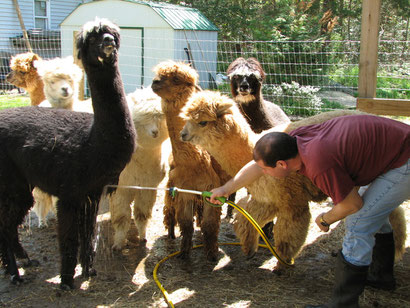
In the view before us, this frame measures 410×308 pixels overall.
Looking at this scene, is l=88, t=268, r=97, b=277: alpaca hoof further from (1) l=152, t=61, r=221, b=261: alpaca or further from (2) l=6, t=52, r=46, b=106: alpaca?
(2) l=6, t=52, r=46, b=106: alpaca

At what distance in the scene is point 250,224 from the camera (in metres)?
4.09

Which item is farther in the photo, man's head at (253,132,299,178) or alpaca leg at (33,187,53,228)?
alpaca leg at (33,187,53,228)

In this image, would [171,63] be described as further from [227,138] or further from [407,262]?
[407,262]

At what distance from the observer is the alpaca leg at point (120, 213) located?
179 inches

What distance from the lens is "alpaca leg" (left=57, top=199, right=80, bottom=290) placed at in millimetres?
3586

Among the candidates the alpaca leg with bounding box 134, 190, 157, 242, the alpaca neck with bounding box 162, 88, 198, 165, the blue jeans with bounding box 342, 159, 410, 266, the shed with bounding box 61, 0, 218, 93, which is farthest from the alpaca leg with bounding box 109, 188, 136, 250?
the shed with bounding box 61, 0, 218, 93

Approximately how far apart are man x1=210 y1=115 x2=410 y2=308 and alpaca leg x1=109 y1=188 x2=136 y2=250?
2.06 meters

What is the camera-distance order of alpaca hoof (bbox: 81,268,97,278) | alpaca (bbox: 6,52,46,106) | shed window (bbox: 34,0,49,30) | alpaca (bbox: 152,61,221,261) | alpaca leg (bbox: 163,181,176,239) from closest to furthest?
alpaca hoof (bbox: 81,268,97,278), alpaca (bbox: 152,61,221,261), alpaca leg (bbox: 163,181,176,239), alpaca (bbox: 6,52,46,106), shed window (bbox: 34,0,49,30)

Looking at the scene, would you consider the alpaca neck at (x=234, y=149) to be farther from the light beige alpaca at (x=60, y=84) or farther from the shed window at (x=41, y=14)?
the shed window at (x=41, y=14)

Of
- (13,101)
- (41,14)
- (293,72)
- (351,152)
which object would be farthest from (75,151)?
(41,14)

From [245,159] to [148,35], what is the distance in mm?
10929

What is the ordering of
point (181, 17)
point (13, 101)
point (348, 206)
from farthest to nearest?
point (181, 17) < point (13, 101) < point (348, 206)

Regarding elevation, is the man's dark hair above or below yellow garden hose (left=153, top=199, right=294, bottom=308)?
above

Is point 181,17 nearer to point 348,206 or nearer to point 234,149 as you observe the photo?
point 234,149
